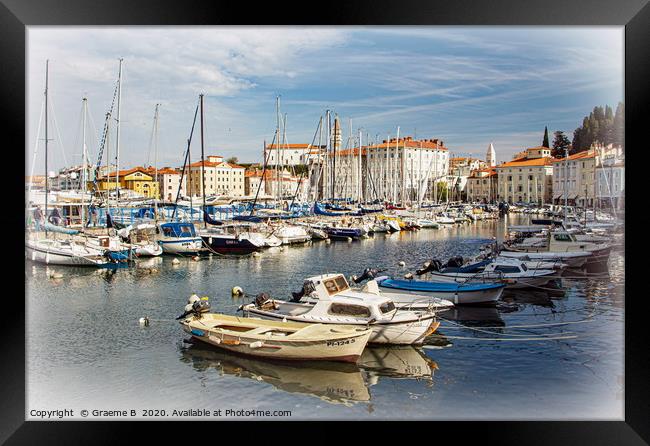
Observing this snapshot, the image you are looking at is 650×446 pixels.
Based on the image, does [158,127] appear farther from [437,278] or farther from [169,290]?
[437,278]

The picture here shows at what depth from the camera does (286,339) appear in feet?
21.8

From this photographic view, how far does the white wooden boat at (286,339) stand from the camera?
259 inches

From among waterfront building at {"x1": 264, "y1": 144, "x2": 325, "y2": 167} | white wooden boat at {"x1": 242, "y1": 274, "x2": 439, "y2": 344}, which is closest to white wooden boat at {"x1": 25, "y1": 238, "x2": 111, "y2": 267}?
waterfront building at {"x1": 264, "y1": 144, "x2": 325, "y2": 167}

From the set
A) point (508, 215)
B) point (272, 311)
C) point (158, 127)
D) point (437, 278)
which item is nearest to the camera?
point (272, 311)

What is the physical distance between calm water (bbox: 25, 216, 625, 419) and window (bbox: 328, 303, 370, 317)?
1.66 feet

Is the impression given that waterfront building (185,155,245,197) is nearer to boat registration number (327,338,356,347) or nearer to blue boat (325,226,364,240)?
blue boat (325,226,364,240)

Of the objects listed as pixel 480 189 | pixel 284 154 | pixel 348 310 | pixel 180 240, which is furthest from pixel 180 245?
pixel 480 189

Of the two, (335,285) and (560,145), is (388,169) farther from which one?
(335,285)

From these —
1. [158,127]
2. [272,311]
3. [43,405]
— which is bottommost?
[43,405]

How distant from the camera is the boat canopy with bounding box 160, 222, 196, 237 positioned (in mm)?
16453

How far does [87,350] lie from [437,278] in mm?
6378

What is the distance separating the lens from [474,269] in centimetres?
1121

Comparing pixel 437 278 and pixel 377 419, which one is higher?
pixel 437 278
